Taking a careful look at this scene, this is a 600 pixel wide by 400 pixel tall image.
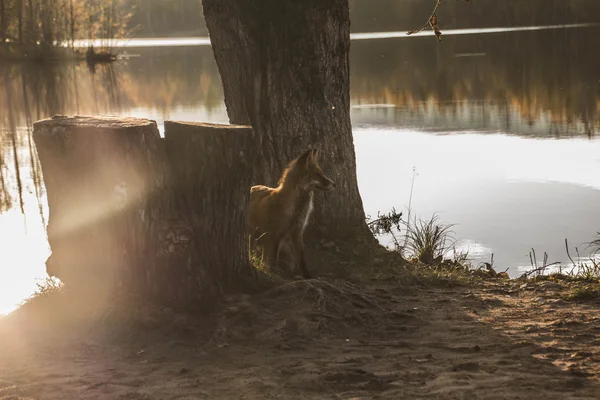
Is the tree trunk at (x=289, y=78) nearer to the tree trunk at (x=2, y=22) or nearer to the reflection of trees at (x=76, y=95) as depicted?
the reflection of trees at (x=76, y=95)

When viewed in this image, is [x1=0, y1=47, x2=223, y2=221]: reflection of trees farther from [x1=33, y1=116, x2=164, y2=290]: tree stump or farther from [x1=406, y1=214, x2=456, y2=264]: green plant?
[x1=33, y1=116, x2=164, y2=290]: tree stump

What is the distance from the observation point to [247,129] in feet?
21.8

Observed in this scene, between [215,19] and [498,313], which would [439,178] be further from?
[498,313]

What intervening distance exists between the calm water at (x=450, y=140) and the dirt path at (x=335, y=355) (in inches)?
145

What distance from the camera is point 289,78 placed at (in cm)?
945

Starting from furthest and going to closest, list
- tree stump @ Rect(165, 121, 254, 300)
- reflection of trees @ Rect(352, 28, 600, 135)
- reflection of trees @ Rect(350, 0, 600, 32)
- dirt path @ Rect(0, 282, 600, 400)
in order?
reflection of trees @ Rect(350, 0, 600, 32) → reflection of trees @ Rect(352, 28, 600, 135) → tree stump @ Rect(165, 121, 254, 300) → dirt path @ Rect(0, 282, 600, 400)

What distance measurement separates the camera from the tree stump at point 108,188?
6348 mm

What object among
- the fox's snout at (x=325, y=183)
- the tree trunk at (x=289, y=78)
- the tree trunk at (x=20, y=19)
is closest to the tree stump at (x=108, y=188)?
the fox's snout at (x=325, y=183)

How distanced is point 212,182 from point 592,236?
7.15m

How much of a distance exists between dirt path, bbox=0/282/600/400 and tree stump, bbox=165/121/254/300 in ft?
Result: 1.10

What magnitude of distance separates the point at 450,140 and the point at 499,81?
13267 millimetres

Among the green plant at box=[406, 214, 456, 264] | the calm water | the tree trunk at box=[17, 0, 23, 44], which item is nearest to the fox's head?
the green plant at box=[406, 214, 456, 264]

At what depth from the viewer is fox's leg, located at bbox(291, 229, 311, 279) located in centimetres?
870

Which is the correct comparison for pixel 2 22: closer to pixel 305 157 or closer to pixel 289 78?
pixel 289 78
